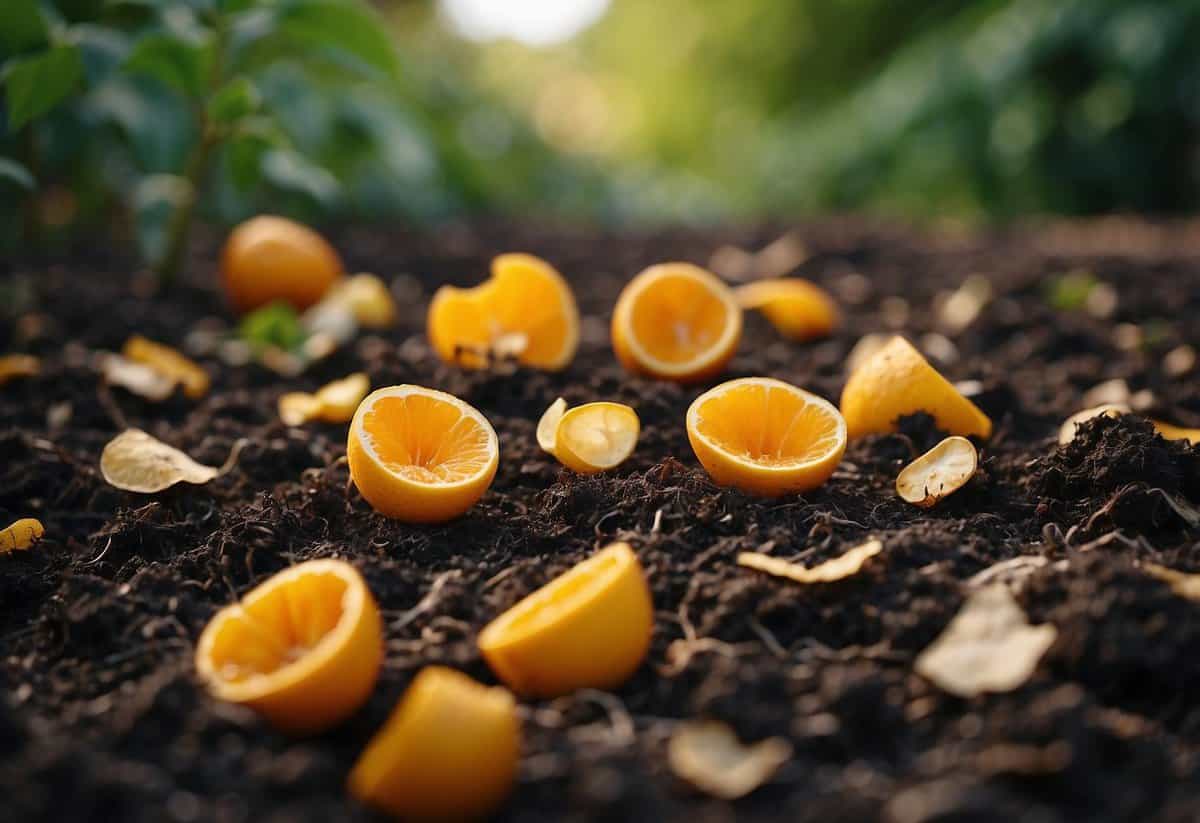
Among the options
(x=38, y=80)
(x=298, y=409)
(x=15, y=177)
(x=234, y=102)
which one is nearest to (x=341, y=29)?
(x=234, y=102)

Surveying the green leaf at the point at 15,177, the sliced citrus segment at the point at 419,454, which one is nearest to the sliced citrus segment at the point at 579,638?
the sliced citrus segment at the point at 419,454

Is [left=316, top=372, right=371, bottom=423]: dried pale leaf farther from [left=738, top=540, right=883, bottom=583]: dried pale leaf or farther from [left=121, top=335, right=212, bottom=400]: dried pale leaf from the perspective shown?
[left=738, top=540, right=883, bottom=583]: dried pale leaf

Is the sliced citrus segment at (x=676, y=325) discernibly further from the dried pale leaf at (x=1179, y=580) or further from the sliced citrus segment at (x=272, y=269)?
the sliced citrus segment at (x=272, y=269)

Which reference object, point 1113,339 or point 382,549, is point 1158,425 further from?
point 382,549

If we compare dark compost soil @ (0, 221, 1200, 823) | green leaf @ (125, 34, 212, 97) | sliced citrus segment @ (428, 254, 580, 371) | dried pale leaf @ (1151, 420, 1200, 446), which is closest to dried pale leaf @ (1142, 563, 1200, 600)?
dark compost soil @ (0, 221, 1200, 823)

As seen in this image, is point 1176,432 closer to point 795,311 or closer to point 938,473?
point 938,473

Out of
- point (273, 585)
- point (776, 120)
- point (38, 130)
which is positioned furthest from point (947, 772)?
point (776, 120)
